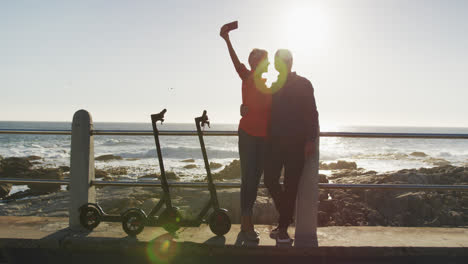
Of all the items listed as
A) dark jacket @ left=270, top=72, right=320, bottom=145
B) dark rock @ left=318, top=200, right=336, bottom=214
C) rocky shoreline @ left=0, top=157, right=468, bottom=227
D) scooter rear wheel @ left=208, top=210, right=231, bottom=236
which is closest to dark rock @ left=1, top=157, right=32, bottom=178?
rocky shoreline @ left=0, top=157, right=468, bottom=227

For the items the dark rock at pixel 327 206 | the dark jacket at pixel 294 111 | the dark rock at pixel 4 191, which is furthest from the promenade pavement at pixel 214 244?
the dark rock at pixel 4 191

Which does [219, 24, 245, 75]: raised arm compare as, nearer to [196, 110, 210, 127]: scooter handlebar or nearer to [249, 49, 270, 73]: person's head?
[249, 49, 270, 73]: person's head

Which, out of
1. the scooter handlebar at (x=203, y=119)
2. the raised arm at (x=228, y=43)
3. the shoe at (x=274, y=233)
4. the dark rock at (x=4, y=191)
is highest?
the raised arm at (x=228, y=43)

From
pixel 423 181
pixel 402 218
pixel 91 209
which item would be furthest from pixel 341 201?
pixel 91 209

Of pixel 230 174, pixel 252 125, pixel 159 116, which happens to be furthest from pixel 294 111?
pixel 230 174

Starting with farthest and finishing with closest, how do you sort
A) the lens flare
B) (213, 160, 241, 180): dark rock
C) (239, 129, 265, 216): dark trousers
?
(213, 160, 241, 180): dark rock → (239, 129, 265, 216): dark trousers → the lens flare

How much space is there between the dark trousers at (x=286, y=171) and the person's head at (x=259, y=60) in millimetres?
697

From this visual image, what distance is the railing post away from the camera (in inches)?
157

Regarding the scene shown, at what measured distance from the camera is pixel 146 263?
3385 millimetres

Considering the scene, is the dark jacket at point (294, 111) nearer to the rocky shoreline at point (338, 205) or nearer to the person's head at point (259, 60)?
the person's head at point (259, 60)

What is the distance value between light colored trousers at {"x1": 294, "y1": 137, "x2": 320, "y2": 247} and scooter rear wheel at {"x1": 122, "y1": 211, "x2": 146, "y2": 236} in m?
1.51

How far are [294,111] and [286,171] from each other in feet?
1.89

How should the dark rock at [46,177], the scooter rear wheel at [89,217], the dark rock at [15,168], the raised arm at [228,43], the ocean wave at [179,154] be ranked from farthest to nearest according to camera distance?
the ocean wave at [179,154] → the dark rock at [15,168] → the dark rock at [46,177] → the scooter rear wheel at [89,217] → the raised arm at [228,43]

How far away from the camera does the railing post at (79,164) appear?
399cm
